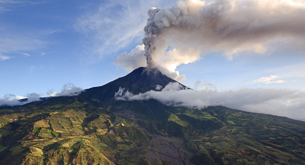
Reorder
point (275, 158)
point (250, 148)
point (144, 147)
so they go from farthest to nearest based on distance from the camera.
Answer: point (144, 147) → point (250, 148) → point (275, 158)

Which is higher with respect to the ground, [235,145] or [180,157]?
[235,145]

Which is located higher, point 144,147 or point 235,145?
point 235,145

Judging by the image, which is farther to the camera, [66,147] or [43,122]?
[43,122]

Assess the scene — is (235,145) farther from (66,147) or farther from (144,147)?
(66,147)

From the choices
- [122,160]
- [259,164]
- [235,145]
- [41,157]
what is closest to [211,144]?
[235,145]

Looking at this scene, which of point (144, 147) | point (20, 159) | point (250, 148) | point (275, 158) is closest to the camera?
point (20, 159)

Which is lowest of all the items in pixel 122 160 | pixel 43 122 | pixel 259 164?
pixel 122 160

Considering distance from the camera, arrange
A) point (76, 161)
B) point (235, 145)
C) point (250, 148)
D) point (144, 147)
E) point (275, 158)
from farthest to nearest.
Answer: point (144, 147)
point (235, 145)
point (250, 148)
point (275, 158)
point (76, 161)

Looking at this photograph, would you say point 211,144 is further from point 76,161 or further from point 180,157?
point 76,161

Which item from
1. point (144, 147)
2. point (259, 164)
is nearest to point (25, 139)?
point (144, 147)
